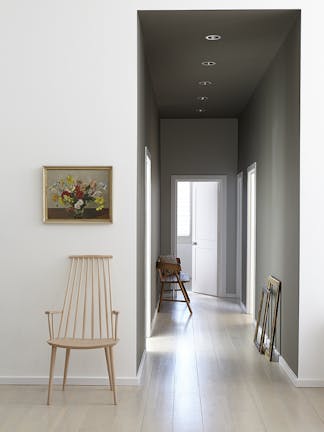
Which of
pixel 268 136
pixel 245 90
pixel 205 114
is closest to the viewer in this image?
pixel 268 136

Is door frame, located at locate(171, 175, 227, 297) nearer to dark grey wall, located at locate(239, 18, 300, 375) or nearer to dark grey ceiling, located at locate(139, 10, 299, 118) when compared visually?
dark grey ceiling, located at locate(139, 10, 299, 118)

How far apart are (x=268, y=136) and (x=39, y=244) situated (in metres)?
2.75

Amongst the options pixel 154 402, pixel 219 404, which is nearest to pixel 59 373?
pixel 154 402

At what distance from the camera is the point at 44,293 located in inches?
189

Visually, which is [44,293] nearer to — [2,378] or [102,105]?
[2,378]

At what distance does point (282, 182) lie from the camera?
5.48m

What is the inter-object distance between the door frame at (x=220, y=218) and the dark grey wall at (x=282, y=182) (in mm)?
2586

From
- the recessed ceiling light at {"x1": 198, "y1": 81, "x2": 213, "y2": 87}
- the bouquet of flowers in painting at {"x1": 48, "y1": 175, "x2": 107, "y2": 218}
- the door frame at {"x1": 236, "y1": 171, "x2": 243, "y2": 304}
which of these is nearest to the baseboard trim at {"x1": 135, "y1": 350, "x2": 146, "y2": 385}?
the bouquet of flowers in painting at {"x1": 48, "y1": 175, "x2": 107, "y2": 218}

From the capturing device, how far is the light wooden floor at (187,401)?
3.88 metres

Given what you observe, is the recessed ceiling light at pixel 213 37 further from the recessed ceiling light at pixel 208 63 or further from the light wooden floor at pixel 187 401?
the light wooden floor at pixel 187 401

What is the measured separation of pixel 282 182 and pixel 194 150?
4.46 metres

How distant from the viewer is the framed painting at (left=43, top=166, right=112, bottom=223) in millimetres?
4766

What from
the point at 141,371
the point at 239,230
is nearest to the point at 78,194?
the point at 141,371

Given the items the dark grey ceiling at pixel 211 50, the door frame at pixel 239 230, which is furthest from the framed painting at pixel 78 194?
the door frame at pixel 239 230
